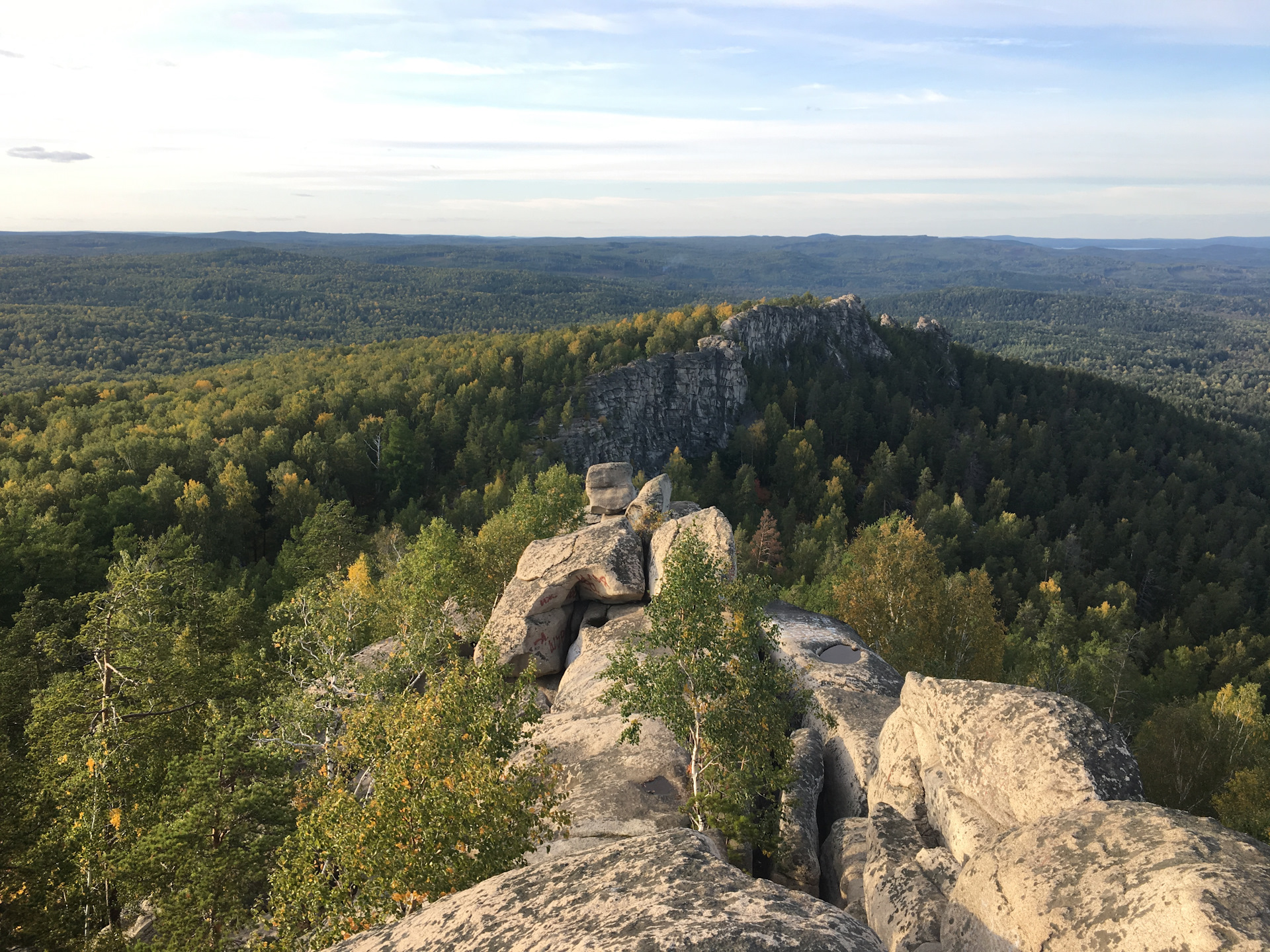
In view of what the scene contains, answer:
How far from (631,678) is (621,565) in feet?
57.3

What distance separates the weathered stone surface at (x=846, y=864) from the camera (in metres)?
16.6

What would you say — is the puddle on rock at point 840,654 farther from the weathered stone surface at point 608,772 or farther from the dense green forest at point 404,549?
the dense green forest at point 404,549

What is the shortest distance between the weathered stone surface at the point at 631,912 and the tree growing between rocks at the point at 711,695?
565cm

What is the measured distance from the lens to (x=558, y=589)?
34594 mm

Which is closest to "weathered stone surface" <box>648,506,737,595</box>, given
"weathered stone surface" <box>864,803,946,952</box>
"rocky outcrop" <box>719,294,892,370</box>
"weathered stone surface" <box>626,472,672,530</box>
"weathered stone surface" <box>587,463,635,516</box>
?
"weathered stone surface" <box>626,472,672,530</box>

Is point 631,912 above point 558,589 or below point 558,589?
above

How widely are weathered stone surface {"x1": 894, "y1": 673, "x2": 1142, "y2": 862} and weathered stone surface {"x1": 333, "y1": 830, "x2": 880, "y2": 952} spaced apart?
7.85m

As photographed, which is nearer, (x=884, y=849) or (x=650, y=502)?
(x=884, y=849)

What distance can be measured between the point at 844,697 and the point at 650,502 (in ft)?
60.2

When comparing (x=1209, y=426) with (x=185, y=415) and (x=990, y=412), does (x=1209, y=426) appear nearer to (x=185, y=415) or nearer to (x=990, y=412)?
(x=990, y=412)

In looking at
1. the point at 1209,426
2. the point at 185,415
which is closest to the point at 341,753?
the point at 185,415

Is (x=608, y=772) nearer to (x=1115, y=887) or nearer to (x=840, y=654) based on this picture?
(x=840, y=654)

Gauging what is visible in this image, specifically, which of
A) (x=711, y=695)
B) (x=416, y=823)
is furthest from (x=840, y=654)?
(x=416, y=823)

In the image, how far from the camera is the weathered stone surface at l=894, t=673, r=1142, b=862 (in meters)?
14.8
